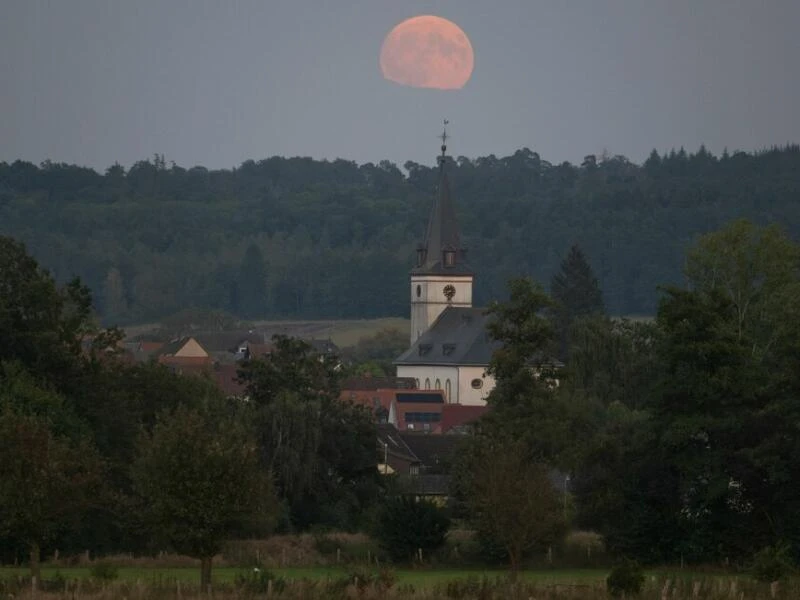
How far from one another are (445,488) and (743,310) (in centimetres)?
1418

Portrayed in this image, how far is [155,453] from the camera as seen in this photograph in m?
41.1

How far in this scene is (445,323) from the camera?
137 m

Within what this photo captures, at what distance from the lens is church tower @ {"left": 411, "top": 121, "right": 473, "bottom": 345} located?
14075 centimetres

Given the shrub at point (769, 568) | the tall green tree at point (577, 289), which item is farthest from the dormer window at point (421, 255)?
the shrub at point (769, 568)

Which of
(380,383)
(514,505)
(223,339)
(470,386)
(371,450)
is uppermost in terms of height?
(223,339)

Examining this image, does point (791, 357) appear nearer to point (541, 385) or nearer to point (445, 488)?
point (541, 385)

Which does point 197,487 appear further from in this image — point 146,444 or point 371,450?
point 371,450

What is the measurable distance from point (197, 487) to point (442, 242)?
102m

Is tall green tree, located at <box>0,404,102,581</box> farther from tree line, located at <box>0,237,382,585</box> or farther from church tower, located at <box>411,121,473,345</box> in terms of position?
church tower, located at <box>411,121,473,345</box>

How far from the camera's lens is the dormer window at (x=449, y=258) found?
141 m

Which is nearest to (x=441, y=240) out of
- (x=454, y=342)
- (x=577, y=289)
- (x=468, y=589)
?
(x=454, y=342)

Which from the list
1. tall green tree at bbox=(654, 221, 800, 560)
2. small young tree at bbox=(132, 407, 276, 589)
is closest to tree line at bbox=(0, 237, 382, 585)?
small young tree at bbox=(132, 407, 276, 589)

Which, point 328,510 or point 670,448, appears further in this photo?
point 328,510

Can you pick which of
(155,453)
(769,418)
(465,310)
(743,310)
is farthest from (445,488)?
(465,310)
